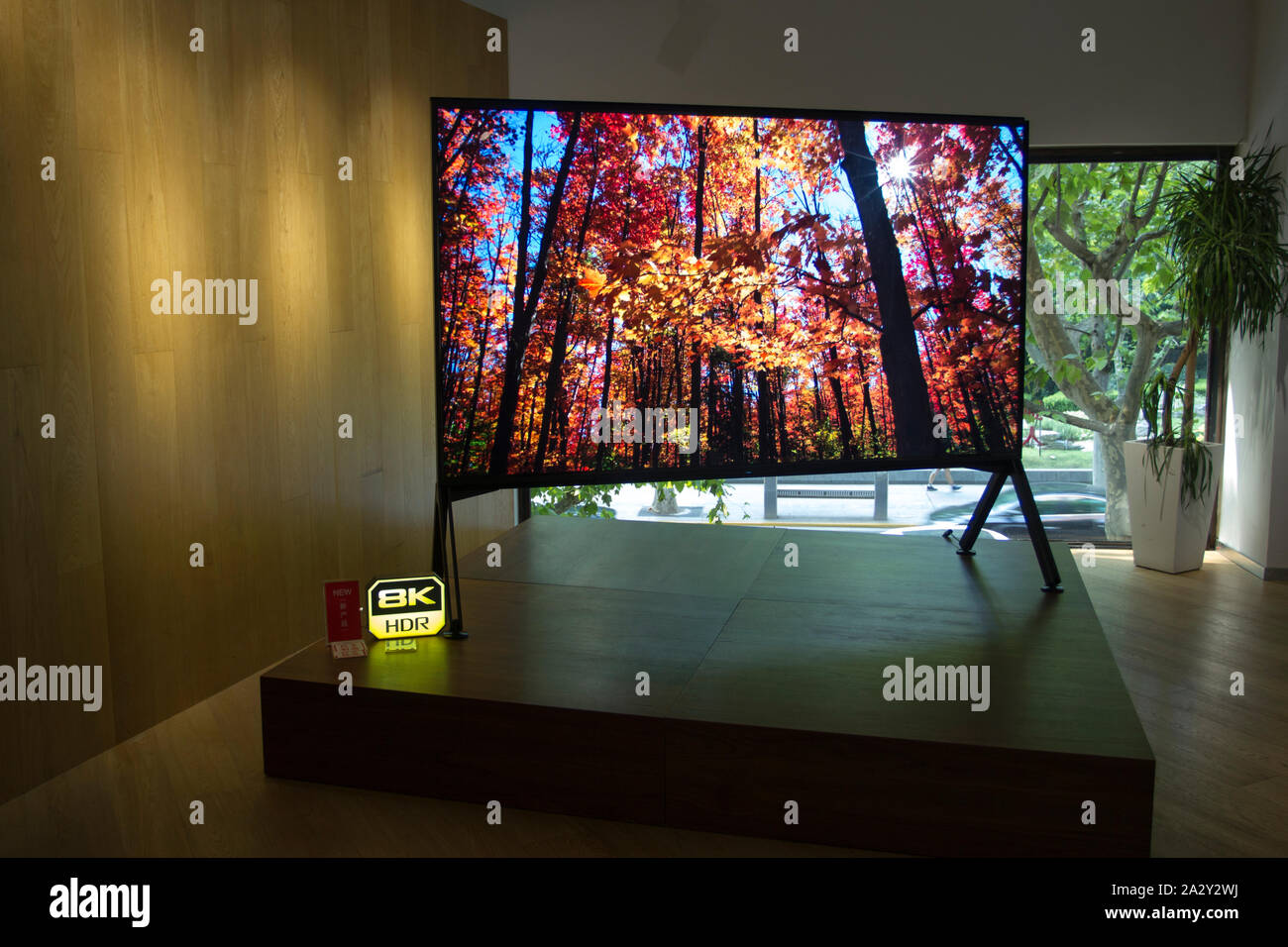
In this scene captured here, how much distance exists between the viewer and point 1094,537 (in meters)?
5.89

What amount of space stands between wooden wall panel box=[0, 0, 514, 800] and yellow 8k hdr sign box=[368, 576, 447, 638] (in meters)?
0.71

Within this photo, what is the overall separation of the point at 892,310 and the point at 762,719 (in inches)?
54.8

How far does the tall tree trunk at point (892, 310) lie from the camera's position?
3.31m

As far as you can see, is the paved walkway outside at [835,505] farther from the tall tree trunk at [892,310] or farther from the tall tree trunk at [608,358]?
the tall tree trunk at [608,358]

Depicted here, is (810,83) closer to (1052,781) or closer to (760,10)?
(760,10)

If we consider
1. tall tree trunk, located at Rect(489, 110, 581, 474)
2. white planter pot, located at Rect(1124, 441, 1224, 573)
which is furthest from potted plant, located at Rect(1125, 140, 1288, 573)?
tall tree trunk, located at Rect(489, 110, 581, 474)

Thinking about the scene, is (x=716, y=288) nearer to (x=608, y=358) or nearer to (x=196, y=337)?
(x=608, y=358)

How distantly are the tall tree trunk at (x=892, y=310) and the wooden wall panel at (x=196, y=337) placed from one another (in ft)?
6.39

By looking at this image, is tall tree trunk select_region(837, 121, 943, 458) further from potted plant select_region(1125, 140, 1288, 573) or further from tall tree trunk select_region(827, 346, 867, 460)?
potted plant select_region(1125, 140, 1288, 573)

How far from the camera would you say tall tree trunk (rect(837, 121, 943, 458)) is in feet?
10.9

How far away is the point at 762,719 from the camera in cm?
263

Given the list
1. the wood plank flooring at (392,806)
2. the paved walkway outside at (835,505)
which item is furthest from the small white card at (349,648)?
the paved walkway outside at (835,505)

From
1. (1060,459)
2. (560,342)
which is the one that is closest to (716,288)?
(560,342)

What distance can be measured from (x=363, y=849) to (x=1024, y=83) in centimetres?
454
